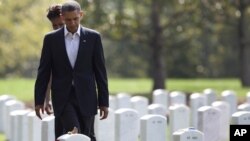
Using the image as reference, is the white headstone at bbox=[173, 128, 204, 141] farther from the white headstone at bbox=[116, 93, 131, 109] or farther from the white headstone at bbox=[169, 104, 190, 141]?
the white headstone at bbox=[116, 93, 131, 109]

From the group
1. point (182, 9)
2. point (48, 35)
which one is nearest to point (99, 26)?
point (182, 9)

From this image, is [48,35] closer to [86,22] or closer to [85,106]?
[85,106]

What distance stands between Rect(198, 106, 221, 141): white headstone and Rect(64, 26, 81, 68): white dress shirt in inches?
176

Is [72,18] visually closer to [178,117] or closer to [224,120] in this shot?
[178,117]

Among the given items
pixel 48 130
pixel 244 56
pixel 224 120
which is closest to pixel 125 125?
pixel 48 130

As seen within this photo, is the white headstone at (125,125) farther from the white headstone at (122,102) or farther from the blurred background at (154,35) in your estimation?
the white headstone at (122,102)

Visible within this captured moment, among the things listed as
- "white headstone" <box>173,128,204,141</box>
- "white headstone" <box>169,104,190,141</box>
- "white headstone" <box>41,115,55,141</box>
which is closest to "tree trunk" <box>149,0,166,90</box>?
"white headstone" <box>169,104,190,141</box>

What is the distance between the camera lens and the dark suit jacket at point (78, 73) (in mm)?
8914

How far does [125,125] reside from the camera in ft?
43.3

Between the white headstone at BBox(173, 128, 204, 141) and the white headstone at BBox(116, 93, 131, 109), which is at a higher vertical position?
the white headstone at BBox(173, 128, 204, 141)

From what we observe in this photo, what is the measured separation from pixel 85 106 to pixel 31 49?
3203 centimetres

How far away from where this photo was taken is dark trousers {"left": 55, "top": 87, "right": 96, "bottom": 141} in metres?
8.86

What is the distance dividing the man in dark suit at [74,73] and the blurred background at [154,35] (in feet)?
23.9

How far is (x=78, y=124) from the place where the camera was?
890 centimetres
